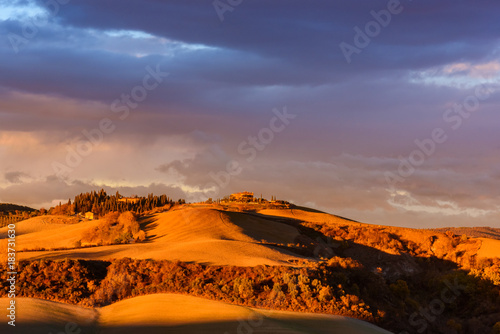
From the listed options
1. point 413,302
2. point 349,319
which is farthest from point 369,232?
point 349,319

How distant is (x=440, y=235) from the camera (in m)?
36.7

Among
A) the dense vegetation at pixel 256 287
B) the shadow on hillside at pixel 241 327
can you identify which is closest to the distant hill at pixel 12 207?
the dense vegetation at pixel 256 287

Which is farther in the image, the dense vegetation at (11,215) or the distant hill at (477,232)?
the dense vegetation at (11,215)

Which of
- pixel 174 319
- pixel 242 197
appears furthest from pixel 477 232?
pixel 174 319

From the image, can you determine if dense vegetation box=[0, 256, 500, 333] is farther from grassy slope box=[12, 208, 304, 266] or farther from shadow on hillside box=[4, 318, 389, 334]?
shadow on hillside box=[4, 318, 389, 334]

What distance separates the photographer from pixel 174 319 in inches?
727

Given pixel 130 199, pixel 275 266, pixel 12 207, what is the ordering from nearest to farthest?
1. pixel 275 266
2. pixel 130 199
3. pixel 12 207

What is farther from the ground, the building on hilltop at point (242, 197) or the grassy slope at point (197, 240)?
the building on hilltop at point (242, 197)

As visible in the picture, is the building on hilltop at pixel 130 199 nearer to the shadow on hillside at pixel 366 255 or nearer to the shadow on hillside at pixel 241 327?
the shadow on hillside at pixel 366 255

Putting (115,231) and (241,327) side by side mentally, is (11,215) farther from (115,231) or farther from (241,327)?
(241,327)

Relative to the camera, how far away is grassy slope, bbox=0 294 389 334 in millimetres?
17625

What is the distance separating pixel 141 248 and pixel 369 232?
15527mm

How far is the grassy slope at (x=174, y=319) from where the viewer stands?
17.6m

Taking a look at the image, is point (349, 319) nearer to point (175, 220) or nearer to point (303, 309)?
point (303, 309)
